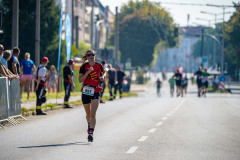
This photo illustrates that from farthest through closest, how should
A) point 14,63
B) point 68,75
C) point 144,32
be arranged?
point 144,32 < point 68,75 < point 14,63

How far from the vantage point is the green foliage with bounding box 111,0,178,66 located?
91562 millimetres

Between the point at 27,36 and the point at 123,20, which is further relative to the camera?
the point at 123,20

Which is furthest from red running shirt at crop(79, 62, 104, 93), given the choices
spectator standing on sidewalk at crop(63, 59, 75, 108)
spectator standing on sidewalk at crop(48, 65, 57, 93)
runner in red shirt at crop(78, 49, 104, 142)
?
spectator standing on sidewalk at crop(48, 65, 57, 93)

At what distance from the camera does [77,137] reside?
11.9 meters

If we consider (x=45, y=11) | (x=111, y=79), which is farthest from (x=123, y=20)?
(x=111, y=79)

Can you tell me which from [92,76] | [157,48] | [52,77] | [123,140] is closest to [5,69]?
[92,76]

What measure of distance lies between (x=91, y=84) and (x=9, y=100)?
158 inches

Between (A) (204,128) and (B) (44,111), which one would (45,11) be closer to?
(B) (44,111)

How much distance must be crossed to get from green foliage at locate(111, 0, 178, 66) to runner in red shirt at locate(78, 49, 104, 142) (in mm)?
79574

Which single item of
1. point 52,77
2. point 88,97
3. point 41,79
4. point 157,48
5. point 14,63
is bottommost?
point 52,77

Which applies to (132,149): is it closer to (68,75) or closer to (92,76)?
(92,76)

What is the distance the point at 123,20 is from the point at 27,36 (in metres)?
57.6

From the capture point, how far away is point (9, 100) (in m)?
14.3

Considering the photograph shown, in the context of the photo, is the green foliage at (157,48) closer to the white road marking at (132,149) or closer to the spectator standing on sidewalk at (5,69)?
the spectator standing on sidewalk at (5,69)
